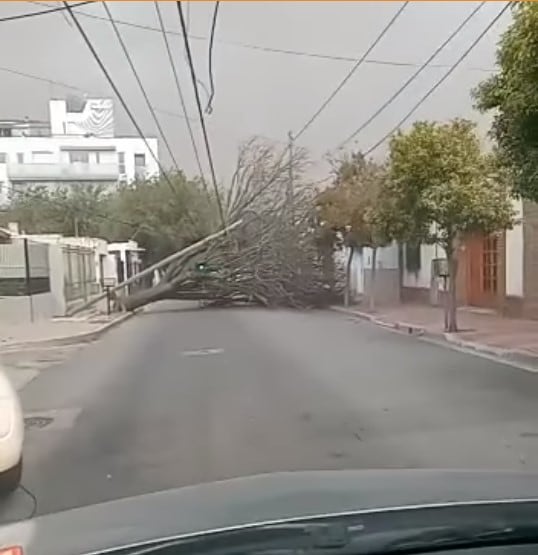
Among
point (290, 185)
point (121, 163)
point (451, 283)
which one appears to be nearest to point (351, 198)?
point (290, 185)

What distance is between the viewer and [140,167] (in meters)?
14.5

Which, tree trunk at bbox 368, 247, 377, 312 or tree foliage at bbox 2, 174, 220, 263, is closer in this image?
tree foliage at bbox 2, 174, 220, 263

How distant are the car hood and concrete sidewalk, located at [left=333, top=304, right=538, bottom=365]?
8.74 metres

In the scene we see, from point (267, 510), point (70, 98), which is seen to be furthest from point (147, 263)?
point (267, 510)

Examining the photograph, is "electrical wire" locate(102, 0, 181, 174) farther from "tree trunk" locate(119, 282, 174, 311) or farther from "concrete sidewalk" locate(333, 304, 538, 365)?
"concrete sidewalk" locate(333, 304, 538, 365)

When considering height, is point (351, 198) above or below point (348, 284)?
above

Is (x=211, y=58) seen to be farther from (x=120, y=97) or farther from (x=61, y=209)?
(x=61, y=209)

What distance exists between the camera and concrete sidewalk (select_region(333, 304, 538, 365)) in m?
11.8

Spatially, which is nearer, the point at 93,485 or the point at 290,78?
the point at 93,485

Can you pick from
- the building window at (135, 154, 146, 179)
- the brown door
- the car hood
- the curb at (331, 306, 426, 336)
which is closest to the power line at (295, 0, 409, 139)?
the building window at (135, 154, 146, 179)

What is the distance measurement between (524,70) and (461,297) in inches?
509

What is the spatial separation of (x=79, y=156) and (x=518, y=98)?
839 centimetres

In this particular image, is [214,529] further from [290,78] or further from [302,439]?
[290,78]

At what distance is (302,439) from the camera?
6.27m
